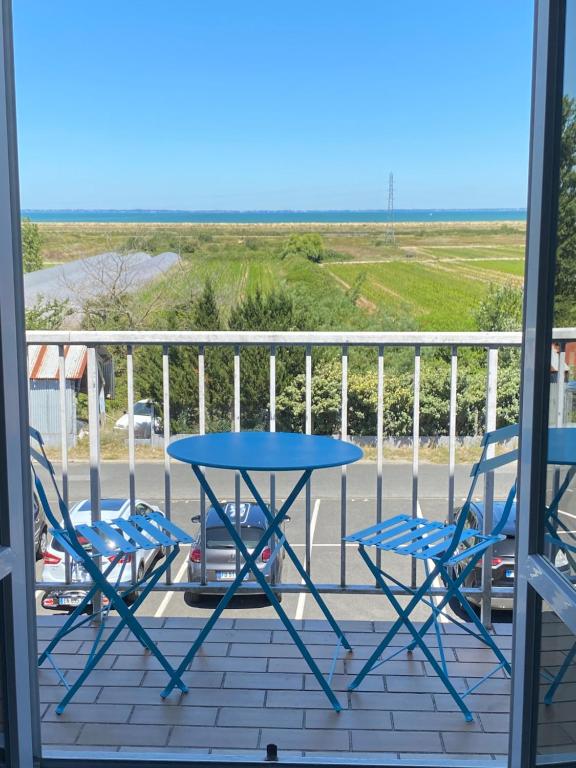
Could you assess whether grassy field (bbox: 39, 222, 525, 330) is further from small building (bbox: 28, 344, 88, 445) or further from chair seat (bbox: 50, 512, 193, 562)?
chair seat (bbox: 50, 512, 193, 562)

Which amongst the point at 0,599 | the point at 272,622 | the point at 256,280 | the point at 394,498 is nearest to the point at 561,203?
the point at 0,599

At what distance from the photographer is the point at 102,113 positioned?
28.3 m

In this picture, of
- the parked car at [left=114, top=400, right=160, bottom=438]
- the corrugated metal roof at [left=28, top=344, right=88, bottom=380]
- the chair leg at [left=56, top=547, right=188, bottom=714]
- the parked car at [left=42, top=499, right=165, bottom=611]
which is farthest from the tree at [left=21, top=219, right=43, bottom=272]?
the chair leg at [left=56, top=547, right=188, bottom=714]

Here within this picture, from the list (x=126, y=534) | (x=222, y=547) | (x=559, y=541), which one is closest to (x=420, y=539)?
(x=126, y=534)

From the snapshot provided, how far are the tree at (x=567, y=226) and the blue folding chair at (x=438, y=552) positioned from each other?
1.11 metres

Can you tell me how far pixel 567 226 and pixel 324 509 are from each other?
19.6m

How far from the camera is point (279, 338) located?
318cm

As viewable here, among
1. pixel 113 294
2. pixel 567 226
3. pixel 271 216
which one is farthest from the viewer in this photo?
pixel 271 216

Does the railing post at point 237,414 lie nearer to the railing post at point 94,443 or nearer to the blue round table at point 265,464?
the blue round table at point 265,464

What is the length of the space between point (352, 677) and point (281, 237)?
73.0 ft

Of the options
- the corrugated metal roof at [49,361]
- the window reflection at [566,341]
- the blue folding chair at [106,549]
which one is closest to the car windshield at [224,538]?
the corrugated metal roof at [49,361]

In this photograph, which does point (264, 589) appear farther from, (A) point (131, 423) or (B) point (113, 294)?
(B) point (113, 294)

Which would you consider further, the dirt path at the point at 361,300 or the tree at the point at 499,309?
the dirt path at the point at 361,300

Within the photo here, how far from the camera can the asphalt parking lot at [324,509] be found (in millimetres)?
13242
